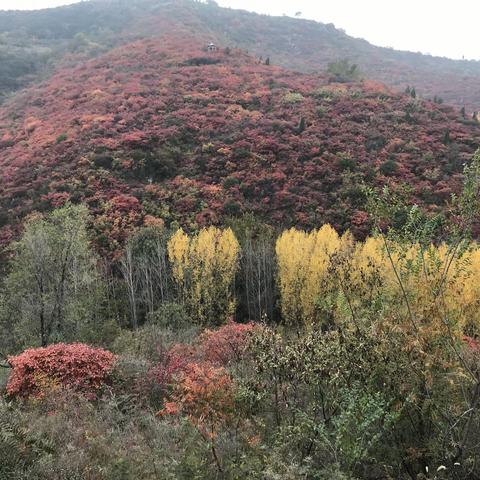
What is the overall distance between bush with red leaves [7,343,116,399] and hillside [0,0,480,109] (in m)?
69.0

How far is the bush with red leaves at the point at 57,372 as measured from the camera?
11.4 meters

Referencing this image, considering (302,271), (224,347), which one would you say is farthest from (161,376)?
(302,271)

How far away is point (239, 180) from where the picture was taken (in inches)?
1391

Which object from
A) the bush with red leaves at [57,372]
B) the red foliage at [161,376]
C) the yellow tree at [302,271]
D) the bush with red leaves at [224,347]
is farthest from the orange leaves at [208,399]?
the yellow tree at [302,271]

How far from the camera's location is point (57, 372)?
38.7 feet

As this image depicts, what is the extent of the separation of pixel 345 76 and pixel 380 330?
58813 mm

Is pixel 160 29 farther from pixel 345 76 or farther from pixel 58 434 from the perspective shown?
pixel 58 434

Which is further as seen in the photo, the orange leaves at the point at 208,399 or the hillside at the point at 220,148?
the hillside at the point at 220,148

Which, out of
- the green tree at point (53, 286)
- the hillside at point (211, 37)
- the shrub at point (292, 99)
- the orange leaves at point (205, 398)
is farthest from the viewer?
the hillside at point (211, 37)

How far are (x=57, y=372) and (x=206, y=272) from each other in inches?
472

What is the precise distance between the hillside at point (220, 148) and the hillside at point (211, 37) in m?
25.4

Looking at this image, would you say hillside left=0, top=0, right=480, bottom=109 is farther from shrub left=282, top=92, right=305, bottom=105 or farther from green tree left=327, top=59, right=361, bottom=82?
shrub left=282, top=92, right=305, bottom=105

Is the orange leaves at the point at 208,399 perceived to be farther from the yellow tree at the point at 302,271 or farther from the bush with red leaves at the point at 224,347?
the yellow tree at the point at 302,271

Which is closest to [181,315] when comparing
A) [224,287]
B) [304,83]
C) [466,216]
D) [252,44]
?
[224,287]
